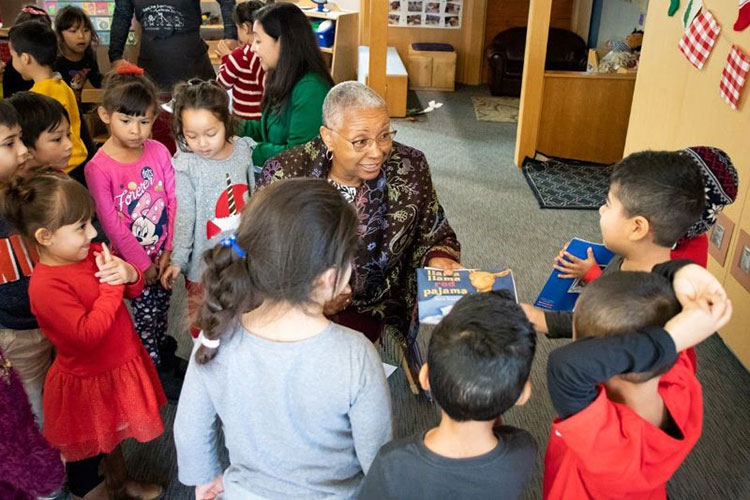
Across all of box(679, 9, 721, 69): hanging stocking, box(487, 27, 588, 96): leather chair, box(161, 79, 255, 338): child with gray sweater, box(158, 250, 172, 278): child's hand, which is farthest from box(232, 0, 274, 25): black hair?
box(487, 27, 588, 96): leather chair

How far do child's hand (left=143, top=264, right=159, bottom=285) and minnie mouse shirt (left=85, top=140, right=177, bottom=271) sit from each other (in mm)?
27

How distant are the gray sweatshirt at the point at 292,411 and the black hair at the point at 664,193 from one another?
2.65 ft

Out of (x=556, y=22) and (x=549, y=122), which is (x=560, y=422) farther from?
(x=556, y=22)

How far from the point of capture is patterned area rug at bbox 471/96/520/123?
7.02 meters

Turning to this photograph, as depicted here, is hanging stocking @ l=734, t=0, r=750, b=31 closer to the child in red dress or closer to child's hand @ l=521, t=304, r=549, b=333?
child's hand @ l=521, t=304, r=549, b=333

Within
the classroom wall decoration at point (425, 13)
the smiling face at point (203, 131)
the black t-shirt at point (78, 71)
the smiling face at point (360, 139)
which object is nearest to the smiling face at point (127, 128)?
the smiling face at point (203, 131)

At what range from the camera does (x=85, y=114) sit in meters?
4.62

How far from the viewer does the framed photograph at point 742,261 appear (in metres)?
2.93

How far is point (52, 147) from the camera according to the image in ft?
6.98

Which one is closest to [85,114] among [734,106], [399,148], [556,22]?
[399,148]

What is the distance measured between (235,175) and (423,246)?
71 cm

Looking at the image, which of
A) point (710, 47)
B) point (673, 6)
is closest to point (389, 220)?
point (710, 47)

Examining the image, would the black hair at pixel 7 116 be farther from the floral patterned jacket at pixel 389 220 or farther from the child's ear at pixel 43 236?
the floral patterned jacket at pixel 389 220

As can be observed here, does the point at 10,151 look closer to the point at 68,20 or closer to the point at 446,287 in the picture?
the point at 446,287
